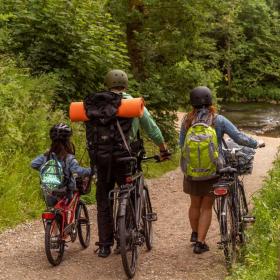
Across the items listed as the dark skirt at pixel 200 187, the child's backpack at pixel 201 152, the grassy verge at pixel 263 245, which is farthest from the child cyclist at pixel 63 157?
the grassy verge at pixel 263 245

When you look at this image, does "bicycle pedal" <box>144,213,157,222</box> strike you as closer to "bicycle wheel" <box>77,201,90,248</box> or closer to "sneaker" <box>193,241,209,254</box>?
Answer: "sneaker" <box>193,241,209,254</box>

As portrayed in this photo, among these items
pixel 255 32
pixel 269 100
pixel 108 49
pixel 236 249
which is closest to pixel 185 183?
pixel 236 249

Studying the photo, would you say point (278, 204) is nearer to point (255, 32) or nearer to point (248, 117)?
point (248, 117)

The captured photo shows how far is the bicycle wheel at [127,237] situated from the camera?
17.4 ft

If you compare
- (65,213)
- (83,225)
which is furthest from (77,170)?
(83,225)

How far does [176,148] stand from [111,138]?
9.12 m

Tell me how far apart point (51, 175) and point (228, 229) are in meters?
1.92

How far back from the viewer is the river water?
27.5 meters

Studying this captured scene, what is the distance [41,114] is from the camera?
9.75 metres

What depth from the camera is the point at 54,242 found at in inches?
230

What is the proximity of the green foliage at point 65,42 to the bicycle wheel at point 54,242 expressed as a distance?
5.56m

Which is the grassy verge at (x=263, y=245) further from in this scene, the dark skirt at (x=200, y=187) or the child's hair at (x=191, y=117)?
the child's hair at (x=191, y=117)

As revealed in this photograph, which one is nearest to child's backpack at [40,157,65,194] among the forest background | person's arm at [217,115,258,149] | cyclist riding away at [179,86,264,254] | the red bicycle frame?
the red bicycle frame

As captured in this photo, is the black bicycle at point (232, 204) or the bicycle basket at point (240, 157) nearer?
the black bicycle at point (232, 204)
